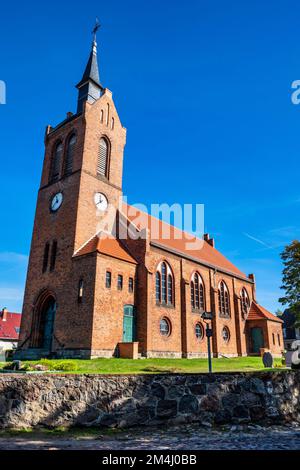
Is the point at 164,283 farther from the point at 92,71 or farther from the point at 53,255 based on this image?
the point at 92,71

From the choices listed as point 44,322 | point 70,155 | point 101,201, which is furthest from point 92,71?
point 44,322

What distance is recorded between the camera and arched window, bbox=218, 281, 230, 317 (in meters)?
35.7

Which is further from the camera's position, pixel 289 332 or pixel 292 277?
pixel 289 332

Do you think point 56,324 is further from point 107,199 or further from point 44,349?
point 107,199

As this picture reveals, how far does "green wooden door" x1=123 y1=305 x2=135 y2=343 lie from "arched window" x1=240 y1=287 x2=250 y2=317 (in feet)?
60.5

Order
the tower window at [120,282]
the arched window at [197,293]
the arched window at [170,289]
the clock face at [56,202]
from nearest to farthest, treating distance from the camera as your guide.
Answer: the tower window at [120,282], the clock face at [56,202], the arched window at [170,289], the arched window at [197,293]

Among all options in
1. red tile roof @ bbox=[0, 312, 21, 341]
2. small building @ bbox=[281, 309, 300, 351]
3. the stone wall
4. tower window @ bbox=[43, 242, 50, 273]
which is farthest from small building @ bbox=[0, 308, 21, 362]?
the stone wall

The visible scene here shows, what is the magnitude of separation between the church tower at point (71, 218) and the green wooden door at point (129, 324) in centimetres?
316

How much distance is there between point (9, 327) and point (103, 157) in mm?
33610

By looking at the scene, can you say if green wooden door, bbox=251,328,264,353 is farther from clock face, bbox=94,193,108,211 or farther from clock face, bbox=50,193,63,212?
clock face, bbox=50,193,63,212

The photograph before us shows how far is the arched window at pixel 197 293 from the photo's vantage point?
31737 millimetres

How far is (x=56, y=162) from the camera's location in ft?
102

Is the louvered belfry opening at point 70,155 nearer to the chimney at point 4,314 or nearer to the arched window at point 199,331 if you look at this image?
the arched window at point 199,331

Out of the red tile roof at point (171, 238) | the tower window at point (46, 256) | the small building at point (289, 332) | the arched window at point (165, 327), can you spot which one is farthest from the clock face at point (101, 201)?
the small building at point (289, 332)
